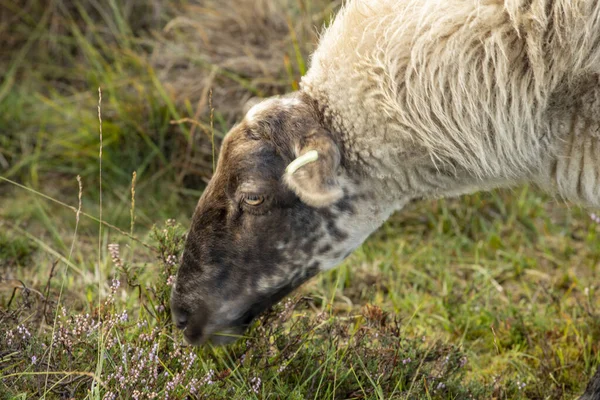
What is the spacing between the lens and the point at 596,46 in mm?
2881

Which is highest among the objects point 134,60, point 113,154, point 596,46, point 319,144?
point 596,46

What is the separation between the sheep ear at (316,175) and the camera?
→ 116 inches

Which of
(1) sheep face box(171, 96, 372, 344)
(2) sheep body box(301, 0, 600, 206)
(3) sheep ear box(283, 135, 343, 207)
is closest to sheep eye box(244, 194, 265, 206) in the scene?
(1) sheep face box(171, 96, 372, 344)

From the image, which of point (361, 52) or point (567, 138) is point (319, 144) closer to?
point (361, 52)

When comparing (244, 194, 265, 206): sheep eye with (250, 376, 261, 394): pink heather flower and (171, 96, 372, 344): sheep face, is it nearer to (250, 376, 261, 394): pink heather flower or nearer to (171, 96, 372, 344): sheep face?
(171, 96, 372, 344): sheep face

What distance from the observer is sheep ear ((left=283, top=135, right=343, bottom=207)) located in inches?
116

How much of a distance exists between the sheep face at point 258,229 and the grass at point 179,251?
150 millimetres

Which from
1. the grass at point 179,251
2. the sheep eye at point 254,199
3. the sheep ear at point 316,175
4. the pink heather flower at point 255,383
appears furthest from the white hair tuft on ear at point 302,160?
the pink heather flower at point 255,383

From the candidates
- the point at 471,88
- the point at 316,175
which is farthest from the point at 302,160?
the point at 471,88

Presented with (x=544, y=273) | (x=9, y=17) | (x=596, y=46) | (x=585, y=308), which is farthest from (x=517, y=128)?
(x=9, y=17)

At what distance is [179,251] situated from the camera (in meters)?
3.57

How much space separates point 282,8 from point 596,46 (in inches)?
150

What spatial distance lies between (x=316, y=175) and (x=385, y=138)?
363 mm

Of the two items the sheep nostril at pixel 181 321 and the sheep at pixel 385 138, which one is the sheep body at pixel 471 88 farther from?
the sheep nostril at pixel 181 321
